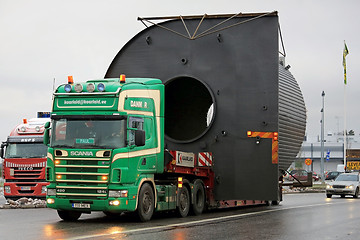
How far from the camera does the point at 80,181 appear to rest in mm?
15164

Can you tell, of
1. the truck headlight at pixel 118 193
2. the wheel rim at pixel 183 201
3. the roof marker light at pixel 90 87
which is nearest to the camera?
the truck headlight at pixel 118 193

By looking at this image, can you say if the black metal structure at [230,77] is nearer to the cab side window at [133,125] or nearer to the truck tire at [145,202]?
the truck tire at [145,202]

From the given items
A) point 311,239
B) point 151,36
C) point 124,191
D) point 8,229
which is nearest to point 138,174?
point 124,191

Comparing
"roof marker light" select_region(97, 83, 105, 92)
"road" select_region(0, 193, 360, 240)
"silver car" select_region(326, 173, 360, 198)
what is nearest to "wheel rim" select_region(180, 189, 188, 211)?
"road" select_region(0, 193, 360, 240)

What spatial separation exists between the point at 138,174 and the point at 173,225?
148 cm

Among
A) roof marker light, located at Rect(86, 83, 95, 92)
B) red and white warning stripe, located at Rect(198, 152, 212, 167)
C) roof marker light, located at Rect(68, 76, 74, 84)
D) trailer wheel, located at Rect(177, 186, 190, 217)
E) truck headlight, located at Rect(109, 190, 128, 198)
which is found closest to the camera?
truck headlight, located at Rect(109, 190, 128, 198)

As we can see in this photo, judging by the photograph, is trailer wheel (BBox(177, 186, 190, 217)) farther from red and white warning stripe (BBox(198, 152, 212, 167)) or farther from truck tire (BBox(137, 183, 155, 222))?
truck tire (BBox(137, 183, 155, 222))

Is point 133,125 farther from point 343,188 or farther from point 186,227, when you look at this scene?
point 343,188

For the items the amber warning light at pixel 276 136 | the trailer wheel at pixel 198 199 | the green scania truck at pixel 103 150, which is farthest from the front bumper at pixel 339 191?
the green scania truck at pixel 103 150

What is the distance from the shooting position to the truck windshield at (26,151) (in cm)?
2448

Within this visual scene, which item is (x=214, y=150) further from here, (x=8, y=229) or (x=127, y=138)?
(x=8, y=229)

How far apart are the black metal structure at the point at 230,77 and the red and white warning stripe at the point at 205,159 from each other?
0.21 metres

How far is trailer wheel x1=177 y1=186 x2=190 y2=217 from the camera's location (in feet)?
58.0

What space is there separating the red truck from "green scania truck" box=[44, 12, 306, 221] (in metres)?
5.79
